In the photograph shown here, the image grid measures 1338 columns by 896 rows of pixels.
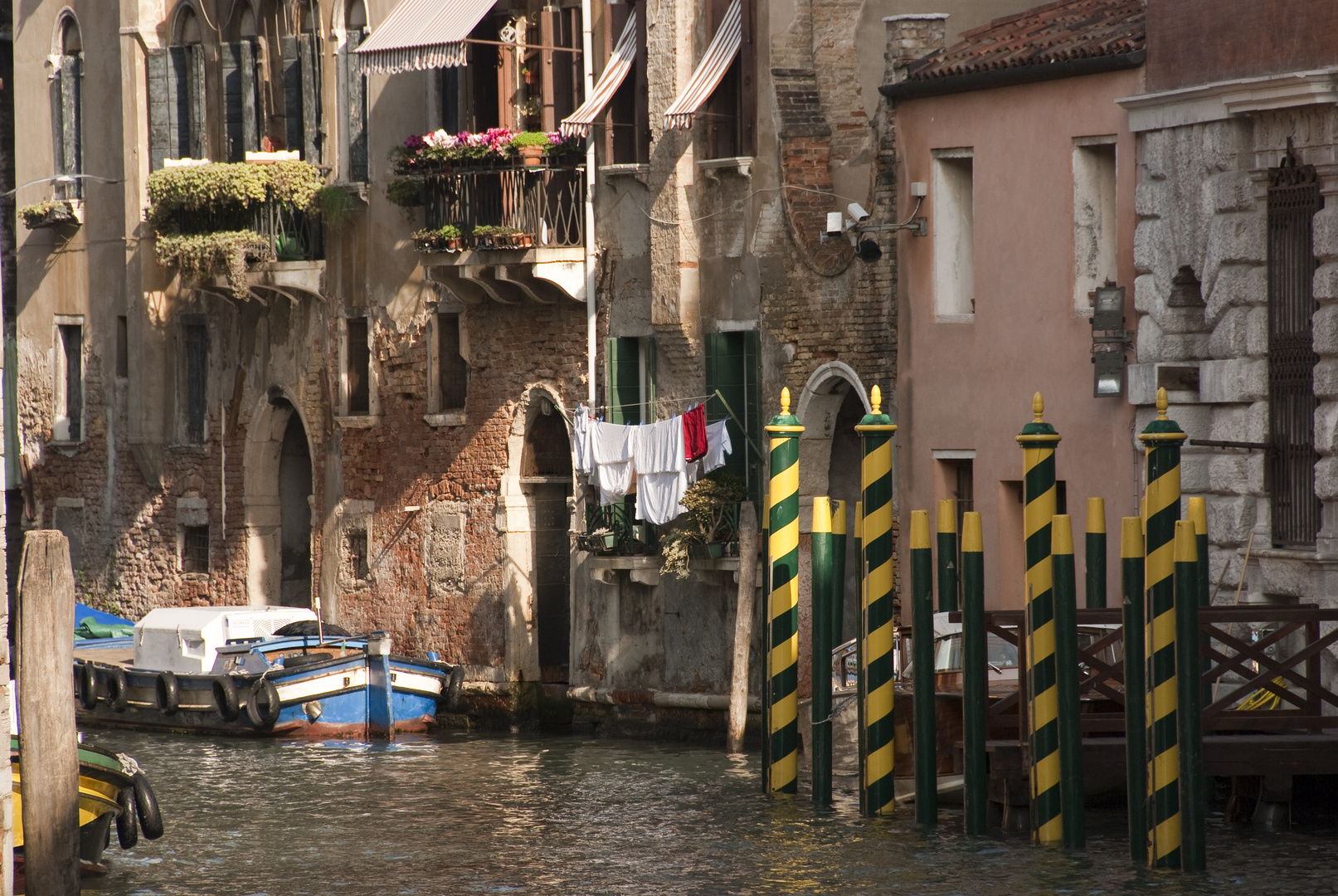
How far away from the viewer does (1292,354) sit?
631 inches

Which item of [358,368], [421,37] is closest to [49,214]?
[358,368]

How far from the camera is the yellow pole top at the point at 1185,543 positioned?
11938mm

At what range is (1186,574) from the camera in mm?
12000

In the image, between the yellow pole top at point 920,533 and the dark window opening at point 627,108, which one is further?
the dark window opening at point 627,108

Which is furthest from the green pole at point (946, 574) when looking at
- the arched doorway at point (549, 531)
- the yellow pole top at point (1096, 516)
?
the arched doorway at point (549, 531)

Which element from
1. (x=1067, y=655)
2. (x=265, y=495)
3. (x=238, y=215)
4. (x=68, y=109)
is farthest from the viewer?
(x=68, y=109)

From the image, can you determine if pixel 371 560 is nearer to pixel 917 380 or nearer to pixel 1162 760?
pixel 917 380

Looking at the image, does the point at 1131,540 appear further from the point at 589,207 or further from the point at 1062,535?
the point at 589,207

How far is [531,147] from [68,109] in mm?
8740

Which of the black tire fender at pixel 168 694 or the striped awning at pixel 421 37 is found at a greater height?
the striped awning at pixel 421 37

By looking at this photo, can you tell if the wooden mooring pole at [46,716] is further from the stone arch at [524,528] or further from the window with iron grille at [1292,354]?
the stone arch at [524,528]

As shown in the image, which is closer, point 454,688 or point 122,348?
point 454,688

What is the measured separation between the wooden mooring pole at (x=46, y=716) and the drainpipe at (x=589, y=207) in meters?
10.3

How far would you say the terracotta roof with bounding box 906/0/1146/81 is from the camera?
1758cm
